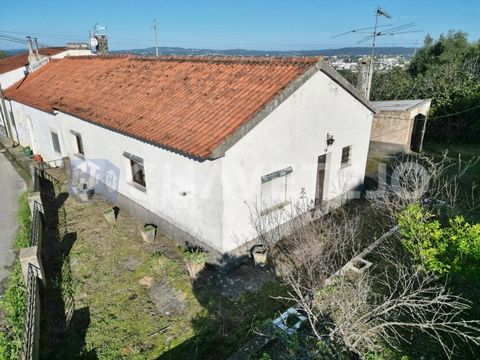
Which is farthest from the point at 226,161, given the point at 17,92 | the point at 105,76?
the point at 17,92

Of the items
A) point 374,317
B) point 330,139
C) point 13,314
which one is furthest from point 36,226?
point 330,139

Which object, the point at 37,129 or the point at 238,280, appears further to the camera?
the point at 37,129

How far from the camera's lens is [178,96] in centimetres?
1077

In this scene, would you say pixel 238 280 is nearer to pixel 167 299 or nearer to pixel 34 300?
pixel 167 299

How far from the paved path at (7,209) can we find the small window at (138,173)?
14.1 feet

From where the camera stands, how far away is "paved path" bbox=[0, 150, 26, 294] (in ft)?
31.7

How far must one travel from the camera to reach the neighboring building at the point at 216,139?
8.57m

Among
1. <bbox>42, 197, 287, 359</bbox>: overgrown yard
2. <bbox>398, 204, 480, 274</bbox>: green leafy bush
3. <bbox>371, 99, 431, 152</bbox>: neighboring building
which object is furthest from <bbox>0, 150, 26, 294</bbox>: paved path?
<bbox>371, 99, 431, 152</bbox>: neighboring building

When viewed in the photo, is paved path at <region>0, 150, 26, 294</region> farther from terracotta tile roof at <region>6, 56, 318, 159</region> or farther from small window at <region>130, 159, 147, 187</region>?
small window at <region>130, 159, 147, 187</region>

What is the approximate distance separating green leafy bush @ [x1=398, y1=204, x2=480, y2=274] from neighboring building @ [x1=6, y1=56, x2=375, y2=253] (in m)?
3.71

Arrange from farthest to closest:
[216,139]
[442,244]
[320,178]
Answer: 1. [320,178]
2. [216,139]
3. [442,244]

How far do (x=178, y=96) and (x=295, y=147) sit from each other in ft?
13.6

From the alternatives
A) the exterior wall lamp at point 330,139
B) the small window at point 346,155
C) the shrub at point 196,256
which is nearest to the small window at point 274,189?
the exterior wall lamp at point 330,139

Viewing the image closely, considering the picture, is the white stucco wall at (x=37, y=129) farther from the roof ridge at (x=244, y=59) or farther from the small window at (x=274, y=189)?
the small window at (x=274, y=189)
